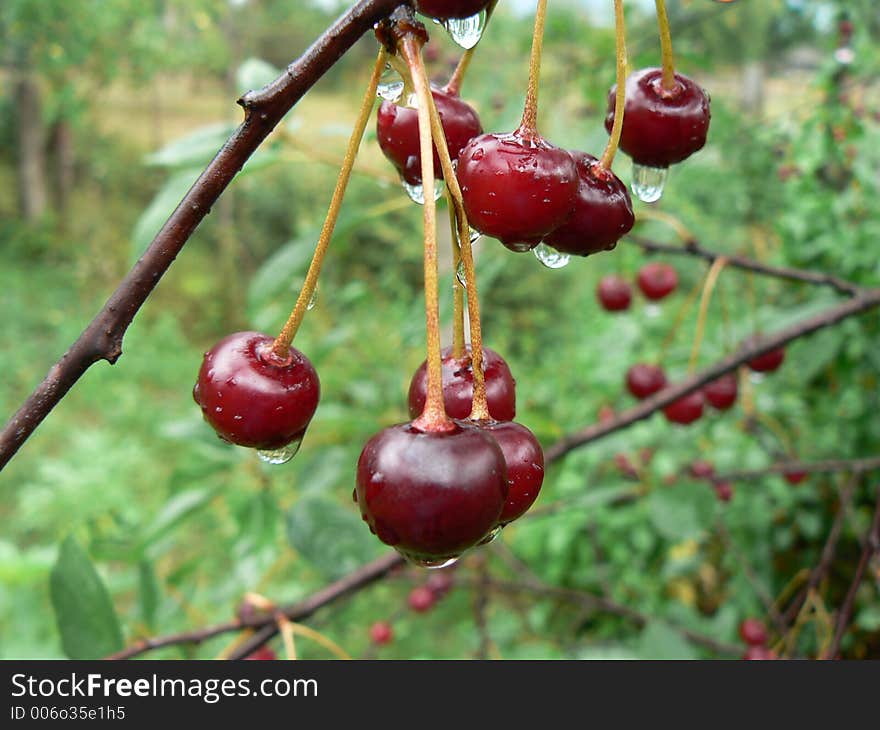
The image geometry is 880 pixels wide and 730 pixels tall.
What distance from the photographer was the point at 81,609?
98 centimetres

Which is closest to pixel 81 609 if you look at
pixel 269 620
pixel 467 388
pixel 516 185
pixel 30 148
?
pixel 269 620

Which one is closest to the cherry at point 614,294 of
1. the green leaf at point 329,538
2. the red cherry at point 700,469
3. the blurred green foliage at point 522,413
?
the blurred green foliage at point 522,413

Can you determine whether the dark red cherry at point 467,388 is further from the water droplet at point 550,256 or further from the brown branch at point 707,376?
the brown branch at point 707,376

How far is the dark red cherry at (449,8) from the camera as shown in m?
0.52

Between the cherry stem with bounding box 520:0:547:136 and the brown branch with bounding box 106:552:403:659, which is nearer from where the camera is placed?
the cherry stem with bounding box 520:0:547:136

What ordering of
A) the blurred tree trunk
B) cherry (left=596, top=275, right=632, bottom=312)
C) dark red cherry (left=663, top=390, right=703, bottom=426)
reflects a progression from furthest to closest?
the blurred tree trunk → cherry (left=596, top=275, right=632, bottom=312) → dark red cherry (left=663, top=390, right=703, bottom=426)

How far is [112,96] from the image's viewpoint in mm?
12617

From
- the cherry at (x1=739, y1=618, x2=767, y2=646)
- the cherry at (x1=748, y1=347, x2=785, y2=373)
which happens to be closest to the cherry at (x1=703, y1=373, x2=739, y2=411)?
the cherry at (x1=748, y1=347, x2=785, y2=373)

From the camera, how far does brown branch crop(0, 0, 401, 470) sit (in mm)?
467

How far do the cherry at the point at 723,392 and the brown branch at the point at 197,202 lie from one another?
117cm

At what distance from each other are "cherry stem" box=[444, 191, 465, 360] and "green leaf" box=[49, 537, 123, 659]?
64 cm

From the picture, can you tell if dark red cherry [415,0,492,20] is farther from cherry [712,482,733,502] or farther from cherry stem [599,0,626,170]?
cherry [712,482,733,502]

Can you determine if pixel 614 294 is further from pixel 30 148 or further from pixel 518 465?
pixel 30 148

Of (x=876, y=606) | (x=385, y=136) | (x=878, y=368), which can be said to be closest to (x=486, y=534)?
(x=385, y=136)
